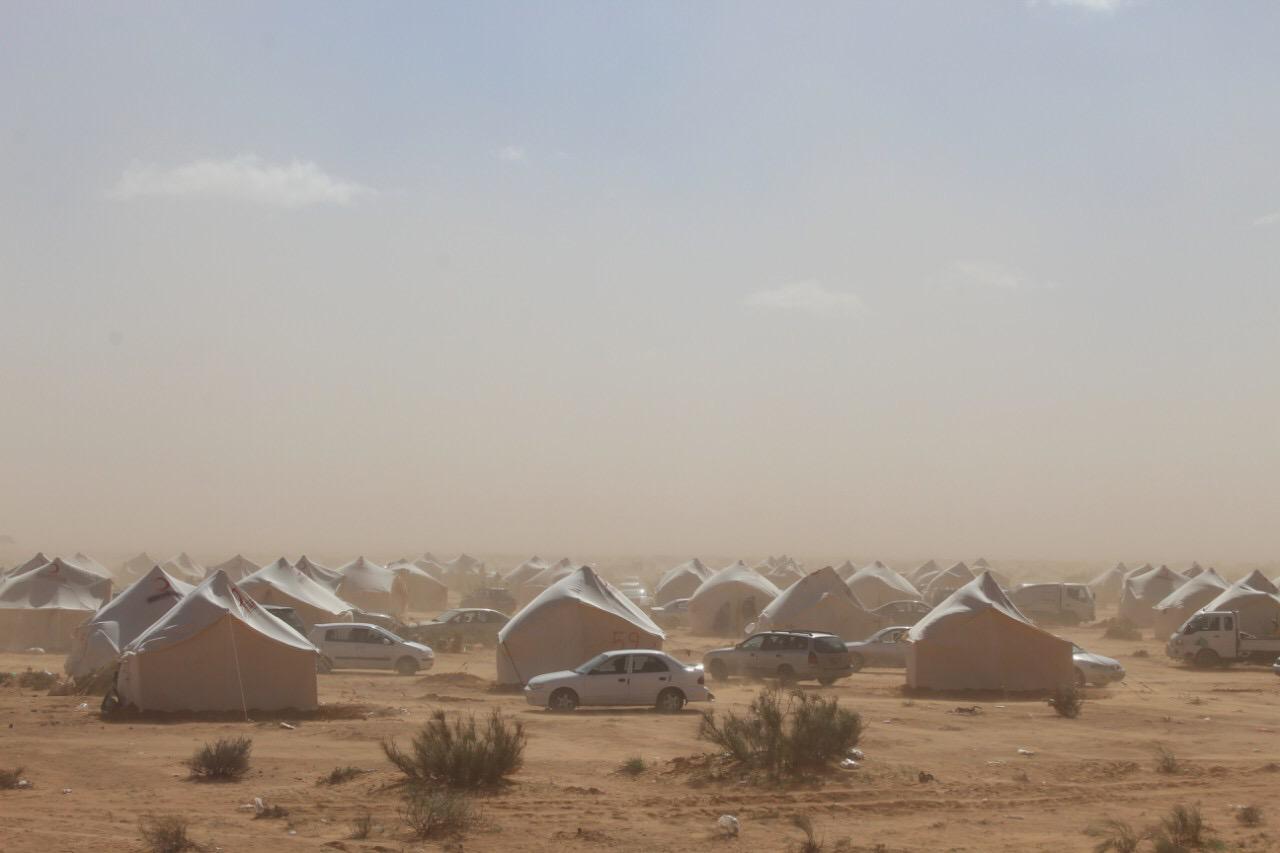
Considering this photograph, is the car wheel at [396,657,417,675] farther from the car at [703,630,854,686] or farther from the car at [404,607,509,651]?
the car at [703,630,854,686]

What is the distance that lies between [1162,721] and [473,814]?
51.0ft

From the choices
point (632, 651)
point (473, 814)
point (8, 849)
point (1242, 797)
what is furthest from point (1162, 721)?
point (8, 849)

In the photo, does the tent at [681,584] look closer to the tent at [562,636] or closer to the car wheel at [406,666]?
the car wheel at [406,666]

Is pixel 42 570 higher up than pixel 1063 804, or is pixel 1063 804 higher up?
pixel 42 570

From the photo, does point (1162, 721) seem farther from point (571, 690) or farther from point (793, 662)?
point (571, 690)

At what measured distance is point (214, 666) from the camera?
1062 inches

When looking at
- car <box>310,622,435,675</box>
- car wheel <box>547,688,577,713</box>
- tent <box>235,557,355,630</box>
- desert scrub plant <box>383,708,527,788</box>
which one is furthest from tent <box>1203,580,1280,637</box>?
desert scrub plant <box>383,708,527,788</box>

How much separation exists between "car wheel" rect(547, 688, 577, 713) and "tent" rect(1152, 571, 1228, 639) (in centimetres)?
2860

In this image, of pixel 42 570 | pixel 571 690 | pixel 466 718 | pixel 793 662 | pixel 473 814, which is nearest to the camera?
pixel 473 814

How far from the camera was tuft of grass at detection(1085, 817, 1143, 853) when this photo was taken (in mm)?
15047

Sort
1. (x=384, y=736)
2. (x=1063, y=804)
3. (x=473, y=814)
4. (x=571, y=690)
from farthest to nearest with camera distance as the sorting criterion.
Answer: (x=571, y=690) < (x=384, y=736) < (x=1063, y=804) < (x=473, y=814)

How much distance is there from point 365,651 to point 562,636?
7.25 meters

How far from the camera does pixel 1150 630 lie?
57.1 metres

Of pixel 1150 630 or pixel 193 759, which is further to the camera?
pixel 1150 630
